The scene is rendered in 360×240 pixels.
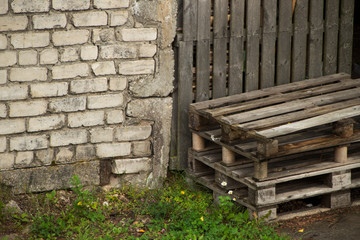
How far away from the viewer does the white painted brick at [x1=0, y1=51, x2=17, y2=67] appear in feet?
18.3

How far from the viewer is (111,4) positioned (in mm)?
5758

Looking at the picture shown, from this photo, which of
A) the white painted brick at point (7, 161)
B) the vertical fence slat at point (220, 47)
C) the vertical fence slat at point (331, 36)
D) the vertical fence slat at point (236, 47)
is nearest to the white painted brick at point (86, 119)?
the white painted brick at point (7, 161)

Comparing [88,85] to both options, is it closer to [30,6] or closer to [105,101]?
[105,101]

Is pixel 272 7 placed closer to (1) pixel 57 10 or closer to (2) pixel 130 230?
(1) pixel 57 10

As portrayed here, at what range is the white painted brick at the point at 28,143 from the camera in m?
5.74

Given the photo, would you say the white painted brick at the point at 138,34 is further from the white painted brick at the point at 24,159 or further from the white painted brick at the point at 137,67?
the white painted brick at the point at 24,159

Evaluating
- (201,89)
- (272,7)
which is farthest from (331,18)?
(201,89)

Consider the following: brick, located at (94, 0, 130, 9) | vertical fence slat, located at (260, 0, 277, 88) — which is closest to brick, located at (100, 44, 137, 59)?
brick, located at (94, 0, 130, 9)

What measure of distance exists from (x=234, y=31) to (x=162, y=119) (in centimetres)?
114

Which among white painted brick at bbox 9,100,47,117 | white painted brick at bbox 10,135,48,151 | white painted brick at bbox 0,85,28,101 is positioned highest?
white painted brick at bbox 0,85,28,101

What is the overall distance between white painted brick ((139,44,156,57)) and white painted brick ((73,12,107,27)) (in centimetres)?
43

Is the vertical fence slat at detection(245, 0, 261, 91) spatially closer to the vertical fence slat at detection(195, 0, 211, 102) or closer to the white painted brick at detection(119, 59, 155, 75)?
the vertical fence slat at detection(195, 0, 211, 102)

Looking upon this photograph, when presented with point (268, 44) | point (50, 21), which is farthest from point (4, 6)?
point (268, 44)

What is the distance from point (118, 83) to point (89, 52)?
40 cm
